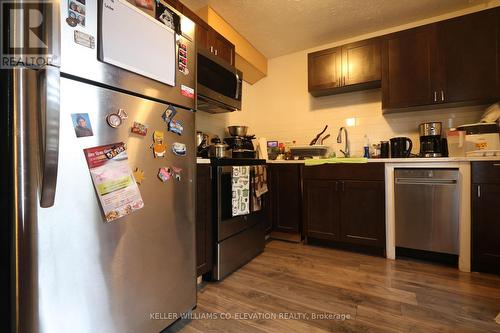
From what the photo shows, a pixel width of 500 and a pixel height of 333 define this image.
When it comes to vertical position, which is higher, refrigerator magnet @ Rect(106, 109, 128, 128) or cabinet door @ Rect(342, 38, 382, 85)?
cabinet door @ Rect(342, 38, 382, 85)

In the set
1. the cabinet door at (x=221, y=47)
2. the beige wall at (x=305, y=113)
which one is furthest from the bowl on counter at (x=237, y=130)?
the cabinet door at (x=221, y=47)

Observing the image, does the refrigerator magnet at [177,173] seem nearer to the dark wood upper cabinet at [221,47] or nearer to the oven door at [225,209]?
the oven door at [225,209]

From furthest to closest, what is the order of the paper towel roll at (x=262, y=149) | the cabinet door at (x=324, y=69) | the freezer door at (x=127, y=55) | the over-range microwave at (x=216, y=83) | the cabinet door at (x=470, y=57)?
1. the paper towel roll at (x=262, y=149)
2. the cabinet door at (x=324, y=69)
3. the cabinet door at (x=470, y=57)
4. the over-range microwave at (x=216, y=83)
5. the freezer door at (x=127, y=55)

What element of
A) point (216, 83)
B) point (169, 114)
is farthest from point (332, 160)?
point (169, 114)

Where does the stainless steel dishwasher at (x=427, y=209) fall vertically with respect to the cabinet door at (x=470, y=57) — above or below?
below

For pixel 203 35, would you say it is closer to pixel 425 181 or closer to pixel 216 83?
pixel 216 83

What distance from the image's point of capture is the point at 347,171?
2.34 meters

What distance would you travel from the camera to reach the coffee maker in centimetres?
229

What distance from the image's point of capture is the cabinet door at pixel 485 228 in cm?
178

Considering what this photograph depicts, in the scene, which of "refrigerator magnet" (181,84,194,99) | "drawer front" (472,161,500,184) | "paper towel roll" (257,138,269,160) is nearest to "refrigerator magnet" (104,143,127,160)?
"refrigerator magnet" (181,84,194,99)

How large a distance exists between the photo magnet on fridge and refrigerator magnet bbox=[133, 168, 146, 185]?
0.72 feet

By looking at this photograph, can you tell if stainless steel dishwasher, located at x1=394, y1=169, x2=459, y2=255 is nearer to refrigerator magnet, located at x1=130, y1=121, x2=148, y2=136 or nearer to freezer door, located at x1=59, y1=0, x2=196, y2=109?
freezer door, located at x1=59, y1=0, x2=196, y2=109

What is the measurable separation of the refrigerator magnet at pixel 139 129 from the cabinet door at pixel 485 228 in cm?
232
